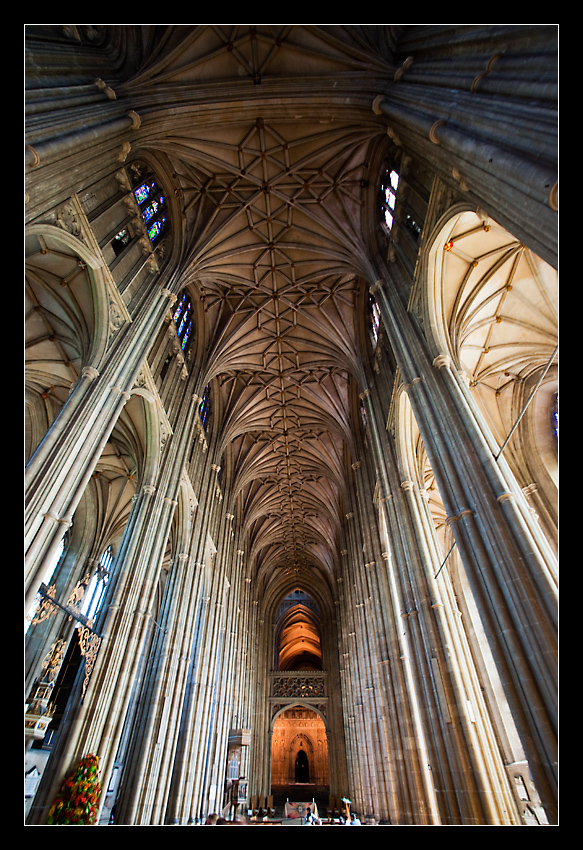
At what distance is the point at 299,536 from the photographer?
3591cm

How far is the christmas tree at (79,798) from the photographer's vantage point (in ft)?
24.8

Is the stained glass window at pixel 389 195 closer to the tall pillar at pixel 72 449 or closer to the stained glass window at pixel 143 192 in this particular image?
the stained glass window at pixel 143 192

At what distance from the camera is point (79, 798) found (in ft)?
25.4

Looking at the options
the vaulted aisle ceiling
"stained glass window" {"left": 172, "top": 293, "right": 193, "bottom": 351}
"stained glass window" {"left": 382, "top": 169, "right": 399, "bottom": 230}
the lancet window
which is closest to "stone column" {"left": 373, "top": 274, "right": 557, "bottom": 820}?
"stained glass window" {"left": 382, "top": 169, "right": 399, "bottom": 230}

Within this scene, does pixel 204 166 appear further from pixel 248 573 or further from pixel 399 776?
pixel 248 573

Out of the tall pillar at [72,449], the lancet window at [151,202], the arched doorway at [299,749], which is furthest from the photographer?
the arched doorway at [299,749]

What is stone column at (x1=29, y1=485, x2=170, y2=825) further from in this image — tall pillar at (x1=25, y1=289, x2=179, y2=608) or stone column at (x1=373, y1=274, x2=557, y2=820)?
stone column at (x1=373, y1=274, x2=557, y2=820)

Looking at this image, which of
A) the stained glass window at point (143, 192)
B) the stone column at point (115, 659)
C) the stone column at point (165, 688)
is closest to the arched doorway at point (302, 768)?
the stone column at point (165, 688)

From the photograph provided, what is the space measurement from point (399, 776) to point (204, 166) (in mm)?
20515

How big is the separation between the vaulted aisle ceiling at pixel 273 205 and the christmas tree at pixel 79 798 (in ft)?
45.9

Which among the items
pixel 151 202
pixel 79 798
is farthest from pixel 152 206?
pixel 79 798

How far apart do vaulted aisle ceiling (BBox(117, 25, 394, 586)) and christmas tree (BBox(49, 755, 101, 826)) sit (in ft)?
45.9
